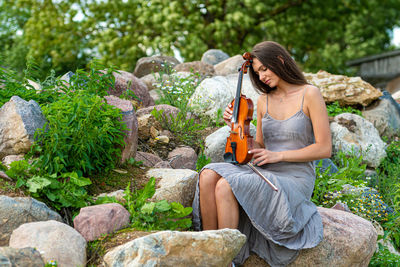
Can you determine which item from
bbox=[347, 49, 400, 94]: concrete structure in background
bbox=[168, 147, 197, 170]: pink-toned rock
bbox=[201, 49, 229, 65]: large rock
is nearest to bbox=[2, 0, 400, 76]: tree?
bbox=[347, 49, 400, 94]: concrete structure in background

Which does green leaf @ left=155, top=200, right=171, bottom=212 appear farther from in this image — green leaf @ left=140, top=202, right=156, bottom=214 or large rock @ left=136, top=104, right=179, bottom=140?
large rock @ left=136, top=104, right=179, bottom=140

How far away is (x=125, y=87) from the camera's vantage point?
543 cm

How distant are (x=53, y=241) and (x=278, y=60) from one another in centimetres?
217

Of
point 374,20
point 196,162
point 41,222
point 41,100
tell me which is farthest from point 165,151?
point 374,20

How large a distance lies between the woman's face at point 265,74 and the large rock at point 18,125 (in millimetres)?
1897

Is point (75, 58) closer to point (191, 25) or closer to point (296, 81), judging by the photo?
point (191, 25)

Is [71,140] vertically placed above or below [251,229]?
above

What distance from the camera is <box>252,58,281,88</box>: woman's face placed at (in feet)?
11.3

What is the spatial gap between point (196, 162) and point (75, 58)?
380 inches

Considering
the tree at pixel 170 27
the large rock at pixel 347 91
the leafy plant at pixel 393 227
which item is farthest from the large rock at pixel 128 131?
the tree at pixel 170 27

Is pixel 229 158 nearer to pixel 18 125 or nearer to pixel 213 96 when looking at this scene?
pixel 18 125

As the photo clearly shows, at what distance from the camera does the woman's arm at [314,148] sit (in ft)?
10.7

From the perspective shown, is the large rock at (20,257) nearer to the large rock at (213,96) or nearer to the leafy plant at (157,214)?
the leafy plant at (157,214)

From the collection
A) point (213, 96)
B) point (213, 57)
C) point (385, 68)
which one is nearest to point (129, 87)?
point (213, 96)
